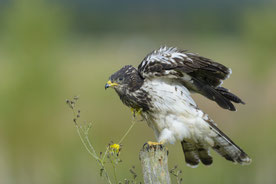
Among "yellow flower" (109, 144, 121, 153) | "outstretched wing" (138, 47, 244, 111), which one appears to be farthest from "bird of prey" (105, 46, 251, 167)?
"yellow flower" (109, 144, 121, 153)

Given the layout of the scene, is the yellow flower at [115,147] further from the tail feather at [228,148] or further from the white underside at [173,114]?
the tail feather at [228,148]

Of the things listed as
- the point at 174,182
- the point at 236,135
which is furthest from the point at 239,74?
the point at 174,182

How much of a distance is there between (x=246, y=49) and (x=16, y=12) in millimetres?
6232

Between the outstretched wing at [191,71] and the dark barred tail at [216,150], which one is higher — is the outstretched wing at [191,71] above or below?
above

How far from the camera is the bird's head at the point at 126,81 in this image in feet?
22.3

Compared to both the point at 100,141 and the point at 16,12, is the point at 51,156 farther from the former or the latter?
the point at 16,12

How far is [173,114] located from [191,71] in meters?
0.58

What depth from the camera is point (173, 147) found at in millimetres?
11789

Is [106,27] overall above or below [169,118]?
above

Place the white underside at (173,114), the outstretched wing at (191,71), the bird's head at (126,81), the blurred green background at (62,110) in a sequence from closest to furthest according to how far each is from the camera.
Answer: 1. the outstretched wing at (191,71)
2. the white underside at (173,114)
3. the bird's head at (126,81)
4. the blurred green background at (62,110)

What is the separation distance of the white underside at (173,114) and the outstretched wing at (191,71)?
0.14 metres

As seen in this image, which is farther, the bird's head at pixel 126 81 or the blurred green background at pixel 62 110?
the blurred green background at pixel 62 110

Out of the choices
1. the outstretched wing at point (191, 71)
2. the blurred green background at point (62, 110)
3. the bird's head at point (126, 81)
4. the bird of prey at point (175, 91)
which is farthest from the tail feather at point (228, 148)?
the blurred green background at point (62, 110)

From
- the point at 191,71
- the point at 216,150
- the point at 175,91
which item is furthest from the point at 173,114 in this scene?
the point at 216,150
